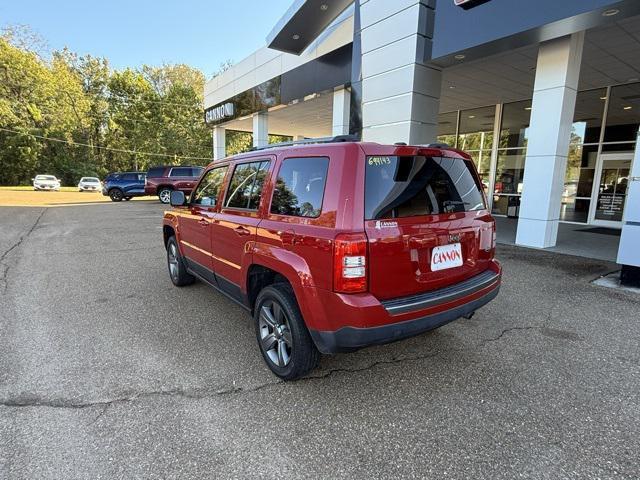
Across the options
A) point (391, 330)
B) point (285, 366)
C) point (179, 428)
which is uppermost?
point (391, 330)

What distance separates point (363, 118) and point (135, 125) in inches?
1722

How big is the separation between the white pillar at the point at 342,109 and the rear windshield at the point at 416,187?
8.98 metres

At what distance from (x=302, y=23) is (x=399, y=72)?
14.8ft

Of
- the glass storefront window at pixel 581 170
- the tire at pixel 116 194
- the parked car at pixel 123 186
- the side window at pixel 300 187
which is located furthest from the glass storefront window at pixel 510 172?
the tire at pixel 116 194

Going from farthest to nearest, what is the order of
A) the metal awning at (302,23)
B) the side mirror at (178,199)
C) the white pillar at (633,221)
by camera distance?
the metal awning at (302,23) < the white pillar at (633,221) < the side mirror at (178,199)

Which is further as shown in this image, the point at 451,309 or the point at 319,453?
the point at 451,309

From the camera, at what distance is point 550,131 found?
7.49 m

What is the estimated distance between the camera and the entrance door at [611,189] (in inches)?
488

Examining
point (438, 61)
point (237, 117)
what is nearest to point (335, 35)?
point (438, 61)

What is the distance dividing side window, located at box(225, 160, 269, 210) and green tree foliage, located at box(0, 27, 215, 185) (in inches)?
1766

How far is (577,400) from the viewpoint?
2746 mm

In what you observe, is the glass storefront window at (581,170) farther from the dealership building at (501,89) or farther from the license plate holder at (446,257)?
the license plate holder at (446,257)

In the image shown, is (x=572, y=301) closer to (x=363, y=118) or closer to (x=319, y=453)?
(x=319, y=453)

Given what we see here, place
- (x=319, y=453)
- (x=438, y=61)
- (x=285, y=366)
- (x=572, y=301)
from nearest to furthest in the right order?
(x=319, y=453) → (x=285, y=366) → (x=572, y=301) → (x=438, y=61)
